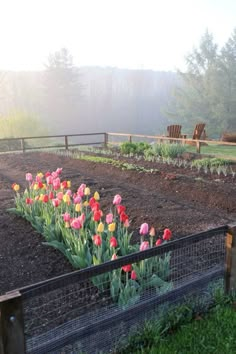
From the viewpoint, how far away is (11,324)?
5.26ft

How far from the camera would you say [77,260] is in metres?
2.95

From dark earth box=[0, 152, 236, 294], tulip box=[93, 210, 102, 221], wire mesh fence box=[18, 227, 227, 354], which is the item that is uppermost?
tulip box=[93, 210, 102, 221]

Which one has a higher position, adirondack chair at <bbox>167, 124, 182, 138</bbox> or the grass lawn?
adirondack chair at <bbox>167, 124, 182, 138</bbox>

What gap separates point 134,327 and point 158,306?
0.21 m

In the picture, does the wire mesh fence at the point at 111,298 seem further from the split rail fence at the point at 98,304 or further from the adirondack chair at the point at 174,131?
the adirondack chair at the point at 174,131

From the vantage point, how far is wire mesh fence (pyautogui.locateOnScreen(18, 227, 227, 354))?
186cm

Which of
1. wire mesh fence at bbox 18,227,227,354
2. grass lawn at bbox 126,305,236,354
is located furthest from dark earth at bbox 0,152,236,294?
grass lawn at bbox 126,305,236,354

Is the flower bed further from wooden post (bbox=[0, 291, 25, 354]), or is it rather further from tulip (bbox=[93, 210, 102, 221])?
wooden post (bbox=[0, 291, 25, 354])

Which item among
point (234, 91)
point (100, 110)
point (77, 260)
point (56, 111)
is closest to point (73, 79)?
point (56, 111)

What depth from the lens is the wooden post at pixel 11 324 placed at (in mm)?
1580

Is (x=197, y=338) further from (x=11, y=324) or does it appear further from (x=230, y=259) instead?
(x=11, y=324)

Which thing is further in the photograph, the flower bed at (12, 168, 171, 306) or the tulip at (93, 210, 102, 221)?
the tulip at (93, 210, 102, 221)

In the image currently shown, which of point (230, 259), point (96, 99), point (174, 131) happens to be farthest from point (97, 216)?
point (96, 99)

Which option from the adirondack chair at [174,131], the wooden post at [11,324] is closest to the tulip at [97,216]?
the wooden post at [11,324]
